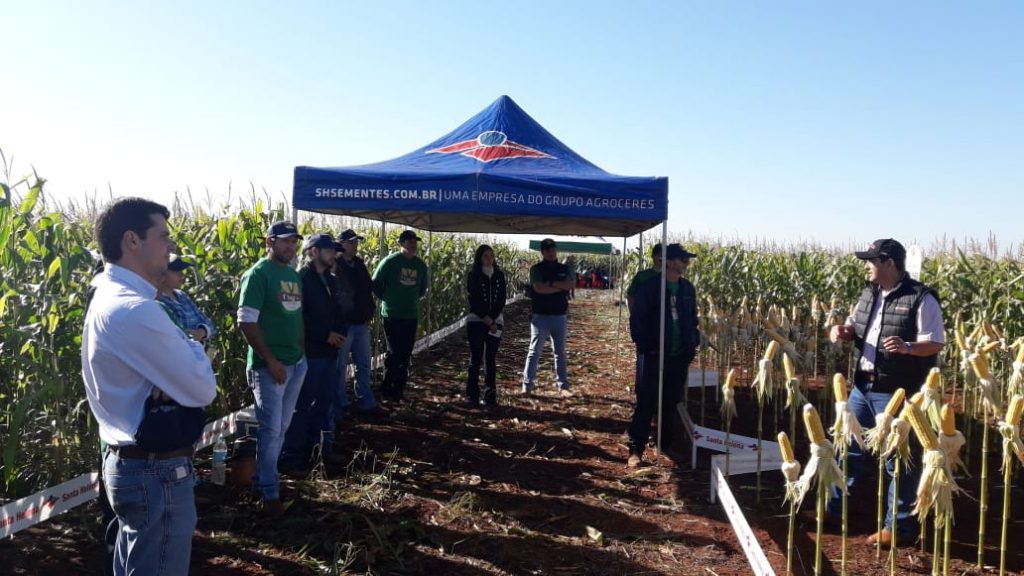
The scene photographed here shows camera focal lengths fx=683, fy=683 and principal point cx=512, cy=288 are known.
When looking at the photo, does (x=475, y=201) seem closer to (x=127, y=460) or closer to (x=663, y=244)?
(x=663, y=244)

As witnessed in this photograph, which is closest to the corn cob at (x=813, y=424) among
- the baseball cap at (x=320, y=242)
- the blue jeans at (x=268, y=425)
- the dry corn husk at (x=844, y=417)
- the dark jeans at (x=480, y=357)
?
the dry corn husk at (x=844, y=417)

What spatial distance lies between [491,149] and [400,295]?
1.94 m

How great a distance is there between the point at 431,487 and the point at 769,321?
3.44m

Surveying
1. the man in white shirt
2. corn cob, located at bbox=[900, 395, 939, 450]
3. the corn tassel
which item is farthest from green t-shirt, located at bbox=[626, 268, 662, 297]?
the man in white shirt

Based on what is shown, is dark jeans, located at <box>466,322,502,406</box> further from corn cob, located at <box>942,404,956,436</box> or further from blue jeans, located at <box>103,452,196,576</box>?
blue jeans, located at <box>103,452,196,576</box>

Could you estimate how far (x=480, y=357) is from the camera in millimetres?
7969

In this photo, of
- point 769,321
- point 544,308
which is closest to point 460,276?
point 544,308

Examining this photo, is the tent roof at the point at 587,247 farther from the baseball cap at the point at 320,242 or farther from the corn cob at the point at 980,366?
the corn cob at the point at 980,366

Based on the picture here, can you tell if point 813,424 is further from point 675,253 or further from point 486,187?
point 486,187

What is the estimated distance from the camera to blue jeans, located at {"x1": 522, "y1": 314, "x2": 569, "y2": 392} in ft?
27.4

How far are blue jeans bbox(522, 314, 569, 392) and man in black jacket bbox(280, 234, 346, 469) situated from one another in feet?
9.68

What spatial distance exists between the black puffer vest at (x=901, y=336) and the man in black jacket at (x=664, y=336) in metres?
1.83

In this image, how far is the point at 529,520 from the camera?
4.94 meters

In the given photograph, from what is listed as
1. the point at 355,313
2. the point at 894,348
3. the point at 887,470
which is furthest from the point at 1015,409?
the point at 355,313
